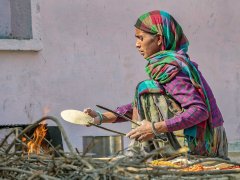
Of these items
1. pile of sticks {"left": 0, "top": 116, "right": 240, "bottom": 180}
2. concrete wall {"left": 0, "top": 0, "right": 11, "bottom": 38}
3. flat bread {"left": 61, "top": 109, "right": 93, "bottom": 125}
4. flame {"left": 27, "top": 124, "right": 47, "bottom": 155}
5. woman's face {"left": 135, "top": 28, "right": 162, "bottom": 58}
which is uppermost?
concrete wall {"left": 0, "top": 0, "right": 11, "bottom": 38}

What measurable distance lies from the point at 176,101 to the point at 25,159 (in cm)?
188

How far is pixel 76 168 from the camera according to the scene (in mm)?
3275

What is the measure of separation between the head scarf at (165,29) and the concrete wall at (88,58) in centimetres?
280

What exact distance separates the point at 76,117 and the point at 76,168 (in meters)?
2.16

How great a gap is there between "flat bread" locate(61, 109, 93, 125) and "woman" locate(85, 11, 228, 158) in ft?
0.30

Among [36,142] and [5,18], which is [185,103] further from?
[5,18]

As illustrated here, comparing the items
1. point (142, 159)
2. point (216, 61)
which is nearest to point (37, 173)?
point (142, 159)

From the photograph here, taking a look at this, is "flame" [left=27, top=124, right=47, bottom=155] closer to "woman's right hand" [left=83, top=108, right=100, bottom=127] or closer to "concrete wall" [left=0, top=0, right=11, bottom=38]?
"woman's right hand" [left=83, top=108, right=100, bottom=127]

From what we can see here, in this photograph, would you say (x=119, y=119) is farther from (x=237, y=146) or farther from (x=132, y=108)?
(x=237, y=146)

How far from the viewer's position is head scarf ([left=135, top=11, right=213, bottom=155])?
210 inches

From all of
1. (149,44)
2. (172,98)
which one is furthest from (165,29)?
(172,98)

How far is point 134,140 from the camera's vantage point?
5320mm

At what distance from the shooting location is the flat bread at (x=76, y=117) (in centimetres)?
539

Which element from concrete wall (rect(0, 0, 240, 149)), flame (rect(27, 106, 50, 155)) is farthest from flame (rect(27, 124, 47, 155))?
concrete wall (rect(0, 0, 240, 149))
